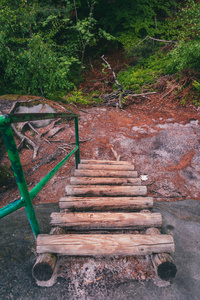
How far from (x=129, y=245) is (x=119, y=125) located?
571 centimetres

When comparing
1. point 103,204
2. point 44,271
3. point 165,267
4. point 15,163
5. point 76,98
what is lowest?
point 76,98

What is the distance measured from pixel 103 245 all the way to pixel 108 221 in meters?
0.36

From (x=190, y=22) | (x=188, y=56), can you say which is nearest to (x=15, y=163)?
(x=188, y=56)

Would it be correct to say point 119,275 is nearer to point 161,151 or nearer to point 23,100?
point 161,151

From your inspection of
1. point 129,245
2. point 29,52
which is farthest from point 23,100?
point 129,245

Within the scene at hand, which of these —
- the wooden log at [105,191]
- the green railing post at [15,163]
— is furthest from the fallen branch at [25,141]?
the green railing post at [15,163]

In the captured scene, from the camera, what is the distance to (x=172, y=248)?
1394 mm

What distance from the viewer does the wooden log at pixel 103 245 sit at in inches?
53.5

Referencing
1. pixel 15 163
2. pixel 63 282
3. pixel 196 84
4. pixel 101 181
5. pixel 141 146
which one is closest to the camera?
pixel 15 163

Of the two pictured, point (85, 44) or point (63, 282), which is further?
point (85, 44)

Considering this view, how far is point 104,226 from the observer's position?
1.75 meters

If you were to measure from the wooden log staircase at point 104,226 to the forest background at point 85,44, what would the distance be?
638 cm

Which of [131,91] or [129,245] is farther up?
[129,245]

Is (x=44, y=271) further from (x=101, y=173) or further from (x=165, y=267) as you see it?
(x=101, y=173)
